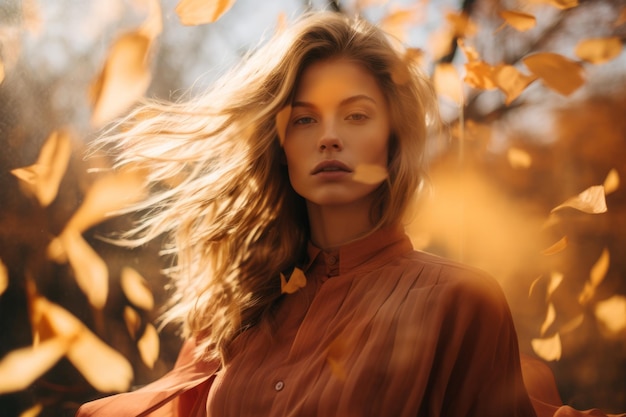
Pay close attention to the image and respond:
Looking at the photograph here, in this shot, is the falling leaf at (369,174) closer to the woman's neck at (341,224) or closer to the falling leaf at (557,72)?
the woman's neck at (341,224)

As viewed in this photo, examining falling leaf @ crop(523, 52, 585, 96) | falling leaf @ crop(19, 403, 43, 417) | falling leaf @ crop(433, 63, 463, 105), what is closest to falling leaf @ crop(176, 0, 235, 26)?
falling leaf @ crop(433, 63, 463, 105)

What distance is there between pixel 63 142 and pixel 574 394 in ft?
6.35

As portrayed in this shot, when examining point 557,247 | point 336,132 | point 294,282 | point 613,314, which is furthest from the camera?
point 613,314

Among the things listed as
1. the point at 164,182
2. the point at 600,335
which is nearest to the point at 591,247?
the point at 600,335

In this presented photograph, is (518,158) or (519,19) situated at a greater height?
(519,19)

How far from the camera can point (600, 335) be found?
100 inches

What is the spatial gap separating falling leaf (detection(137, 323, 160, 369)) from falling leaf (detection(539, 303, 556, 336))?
1.37 m

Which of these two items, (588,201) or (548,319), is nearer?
(588,201)

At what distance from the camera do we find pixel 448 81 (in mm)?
2176

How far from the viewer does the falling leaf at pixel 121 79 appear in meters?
2.03

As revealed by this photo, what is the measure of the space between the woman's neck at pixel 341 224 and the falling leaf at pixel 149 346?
3.28 feet

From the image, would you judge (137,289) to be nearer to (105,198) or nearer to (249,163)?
(105,198)

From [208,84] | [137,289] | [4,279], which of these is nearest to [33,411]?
[4,279]

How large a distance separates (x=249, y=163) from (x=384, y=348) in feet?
2.20
